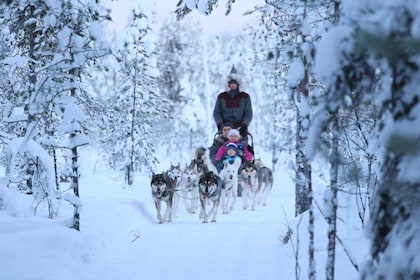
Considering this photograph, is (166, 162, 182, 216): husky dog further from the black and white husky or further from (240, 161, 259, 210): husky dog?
the black and white husky

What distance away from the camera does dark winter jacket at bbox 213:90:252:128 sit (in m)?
12.9

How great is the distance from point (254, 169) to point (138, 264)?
6624 mm

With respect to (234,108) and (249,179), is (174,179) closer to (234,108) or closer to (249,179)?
(249,179)

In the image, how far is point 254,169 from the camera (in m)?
12.8

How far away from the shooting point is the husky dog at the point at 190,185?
1159 cm

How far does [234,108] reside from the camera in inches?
511

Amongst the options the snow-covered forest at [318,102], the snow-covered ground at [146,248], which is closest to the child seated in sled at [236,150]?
the snow-covered ground at [146,248]

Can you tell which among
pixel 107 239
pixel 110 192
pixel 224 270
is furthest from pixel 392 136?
pixel 110 192

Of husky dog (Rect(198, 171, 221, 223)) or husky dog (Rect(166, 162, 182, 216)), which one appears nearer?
husky dog (Rect(198, 171, 221, 223))

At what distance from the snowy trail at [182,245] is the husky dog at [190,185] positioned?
490 millimetres

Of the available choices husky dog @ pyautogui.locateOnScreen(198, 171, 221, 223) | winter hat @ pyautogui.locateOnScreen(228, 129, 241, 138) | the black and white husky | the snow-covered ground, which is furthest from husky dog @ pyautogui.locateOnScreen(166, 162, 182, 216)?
the black and white husky

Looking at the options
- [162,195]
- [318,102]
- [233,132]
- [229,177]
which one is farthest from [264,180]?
[318,102]

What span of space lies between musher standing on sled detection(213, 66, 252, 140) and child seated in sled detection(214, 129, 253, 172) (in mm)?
378

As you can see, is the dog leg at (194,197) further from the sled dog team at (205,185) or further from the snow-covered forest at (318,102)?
the snow-covered forest at (318,102)
